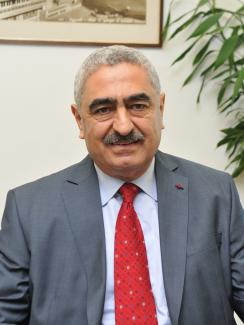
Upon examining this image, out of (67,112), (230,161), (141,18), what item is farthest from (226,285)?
(141,18)

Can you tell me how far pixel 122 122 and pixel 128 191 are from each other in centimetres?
22

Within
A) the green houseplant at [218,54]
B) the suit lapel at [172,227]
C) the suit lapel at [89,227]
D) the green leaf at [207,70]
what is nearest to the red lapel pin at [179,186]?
the suit lapel at [172,227]

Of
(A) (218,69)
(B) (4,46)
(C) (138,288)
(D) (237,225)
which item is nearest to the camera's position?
(C) (138,288)

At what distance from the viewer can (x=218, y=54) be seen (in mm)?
2041

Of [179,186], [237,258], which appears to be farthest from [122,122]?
[237,258]

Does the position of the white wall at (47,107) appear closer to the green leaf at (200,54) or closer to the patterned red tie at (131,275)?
the green leaf at (200,54)

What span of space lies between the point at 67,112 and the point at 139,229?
931mm

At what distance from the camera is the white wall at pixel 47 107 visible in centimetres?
207

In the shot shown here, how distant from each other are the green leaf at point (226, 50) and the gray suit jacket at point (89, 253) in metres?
0.74

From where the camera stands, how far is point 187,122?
220cm

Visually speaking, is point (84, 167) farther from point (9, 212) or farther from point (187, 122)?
point (187, 122)

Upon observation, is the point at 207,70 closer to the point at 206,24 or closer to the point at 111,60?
the point at 206,24

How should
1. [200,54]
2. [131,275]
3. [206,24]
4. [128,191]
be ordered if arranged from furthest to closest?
[200,54] → [206,24] → [128,191] → [131,275]

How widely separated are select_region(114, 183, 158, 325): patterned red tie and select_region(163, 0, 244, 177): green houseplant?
94 cm
